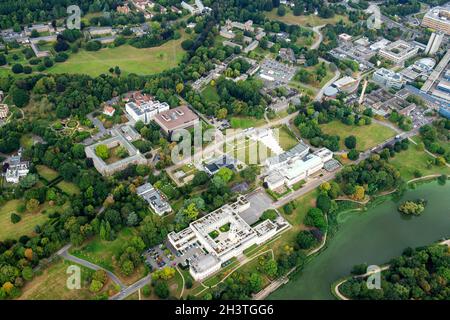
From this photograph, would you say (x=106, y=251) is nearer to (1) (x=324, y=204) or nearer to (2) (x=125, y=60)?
(1) (x=324, y=204)

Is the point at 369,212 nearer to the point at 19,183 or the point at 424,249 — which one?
the point at 424,249

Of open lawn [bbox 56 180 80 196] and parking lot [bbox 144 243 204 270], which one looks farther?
open lawn [bbox 56 180 80 196]

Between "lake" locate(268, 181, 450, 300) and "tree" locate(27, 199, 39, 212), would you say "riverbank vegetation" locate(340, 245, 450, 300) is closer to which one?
"lake" locate(268, 181, 450, 300)

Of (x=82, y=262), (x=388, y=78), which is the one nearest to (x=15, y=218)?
(x=82, y=262)

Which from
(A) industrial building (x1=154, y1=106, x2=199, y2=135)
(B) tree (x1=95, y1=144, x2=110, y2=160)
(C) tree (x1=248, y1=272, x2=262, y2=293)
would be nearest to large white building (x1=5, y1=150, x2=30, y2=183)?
(B) tree (x1=95, y1=144, x2=110, y2=160)

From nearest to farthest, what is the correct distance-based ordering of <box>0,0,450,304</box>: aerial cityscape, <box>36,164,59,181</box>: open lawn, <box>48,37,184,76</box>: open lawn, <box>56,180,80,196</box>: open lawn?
<box>0,0,450,304</box>: aerial cityscape
<box>56,180,80,196</box>: open lawn
<box>36,164,59,181</box>: open lawn
<box>48,37,184,76</box>: open lawn

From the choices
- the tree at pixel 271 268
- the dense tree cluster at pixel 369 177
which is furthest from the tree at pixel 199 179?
the dense tree cluster at pixel 369 177

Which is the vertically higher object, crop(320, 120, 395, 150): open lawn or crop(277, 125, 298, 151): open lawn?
crop(320, 120, 395, 150): open lawn

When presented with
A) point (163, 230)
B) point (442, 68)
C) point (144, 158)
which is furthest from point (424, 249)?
point (442, 68)
